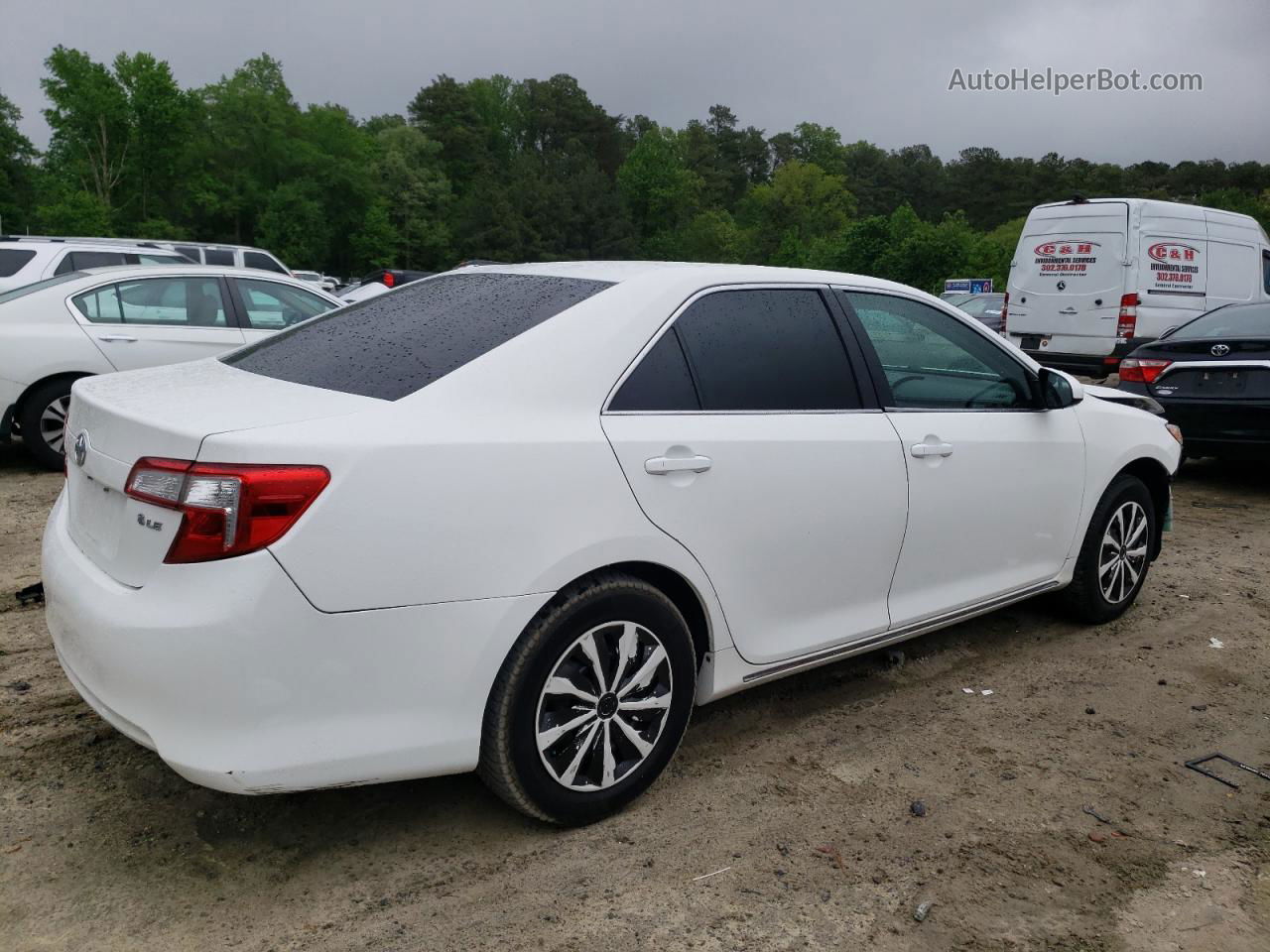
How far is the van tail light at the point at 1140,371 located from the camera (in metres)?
8.38

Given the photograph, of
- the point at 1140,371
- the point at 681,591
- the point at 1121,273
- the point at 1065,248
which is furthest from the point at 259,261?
the point at 681,591

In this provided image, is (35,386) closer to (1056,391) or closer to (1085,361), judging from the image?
(1056,391)

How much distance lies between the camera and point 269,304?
330 inches

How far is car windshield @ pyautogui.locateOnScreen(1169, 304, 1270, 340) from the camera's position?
26.2 ft

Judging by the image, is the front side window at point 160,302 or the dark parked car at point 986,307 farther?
the dark parked car at point 986,307

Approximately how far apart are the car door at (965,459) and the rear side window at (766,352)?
0.61 ft

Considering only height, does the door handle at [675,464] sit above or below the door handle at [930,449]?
above

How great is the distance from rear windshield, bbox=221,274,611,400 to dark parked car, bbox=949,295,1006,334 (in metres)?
16.1

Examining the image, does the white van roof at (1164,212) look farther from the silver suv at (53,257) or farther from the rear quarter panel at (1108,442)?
the silver suv at (53,257)

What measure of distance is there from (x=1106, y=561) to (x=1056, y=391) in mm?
1007

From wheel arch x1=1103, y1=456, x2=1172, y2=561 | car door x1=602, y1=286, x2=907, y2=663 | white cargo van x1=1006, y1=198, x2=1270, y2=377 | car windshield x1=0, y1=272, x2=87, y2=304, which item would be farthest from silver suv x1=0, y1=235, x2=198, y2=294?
white cargo van x1=1006, y1=198, x2=1270, y2=377

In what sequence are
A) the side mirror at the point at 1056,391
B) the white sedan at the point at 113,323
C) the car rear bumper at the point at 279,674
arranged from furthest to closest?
the white sedan at the point at 113,323, the side mirror at the point at 1056,391, the car rear bumper at the point at 279,674

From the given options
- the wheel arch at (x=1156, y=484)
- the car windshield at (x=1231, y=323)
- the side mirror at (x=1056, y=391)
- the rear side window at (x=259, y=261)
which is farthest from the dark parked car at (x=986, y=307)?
the side mirror at (x=1056, y=391)

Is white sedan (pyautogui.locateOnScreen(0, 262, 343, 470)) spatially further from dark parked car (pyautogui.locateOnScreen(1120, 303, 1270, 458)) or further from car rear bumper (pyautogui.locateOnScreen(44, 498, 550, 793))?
dark parked car (pyautogui.locateOnScreen(1120, 303, 1270, 458))
